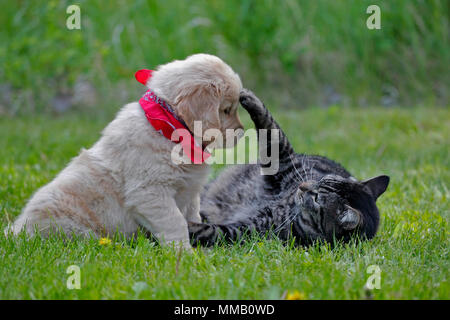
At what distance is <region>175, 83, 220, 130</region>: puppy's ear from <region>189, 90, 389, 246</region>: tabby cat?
0.46 metres

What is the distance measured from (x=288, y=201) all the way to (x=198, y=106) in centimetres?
100

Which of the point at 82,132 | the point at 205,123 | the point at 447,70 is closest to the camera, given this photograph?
the point at 205,123

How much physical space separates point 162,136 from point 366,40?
18.2 feet

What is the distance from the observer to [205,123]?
2.95 meters

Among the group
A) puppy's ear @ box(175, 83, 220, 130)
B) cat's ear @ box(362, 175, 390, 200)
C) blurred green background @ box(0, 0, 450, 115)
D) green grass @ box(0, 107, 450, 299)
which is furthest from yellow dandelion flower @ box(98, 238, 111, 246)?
blurred green background @ box(0, 0, 450, 115)

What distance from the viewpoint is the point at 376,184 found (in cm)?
322

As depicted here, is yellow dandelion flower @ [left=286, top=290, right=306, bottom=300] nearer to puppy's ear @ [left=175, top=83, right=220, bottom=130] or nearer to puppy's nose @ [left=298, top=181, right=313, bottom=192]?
puppy's nose @ [left=298, top=181, right=313, bottom=192]

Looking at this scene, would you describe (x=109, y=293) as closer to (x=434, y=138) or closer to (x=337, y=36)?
(x=434, y=138)

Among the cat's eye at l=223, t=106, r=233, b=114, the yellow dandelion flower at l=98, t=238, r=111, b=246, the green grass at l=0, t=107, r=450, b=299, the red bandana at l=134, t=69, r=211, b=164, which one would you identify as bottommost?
the green grass at l=0, t=107, r=450, b=299

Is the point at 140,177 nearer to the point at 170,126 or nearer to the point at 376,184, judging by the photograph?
the point at 170,126

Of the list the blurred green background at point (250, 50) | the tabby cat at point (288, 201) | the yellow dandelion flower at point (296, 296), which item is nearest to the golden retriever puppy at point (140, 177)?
the tabby cat at point (288, 201)

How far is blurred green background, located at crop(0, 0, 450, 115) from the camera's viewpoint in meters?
7.55

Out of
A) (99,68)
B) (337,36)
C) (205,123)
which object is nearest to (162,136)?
(205,123)
